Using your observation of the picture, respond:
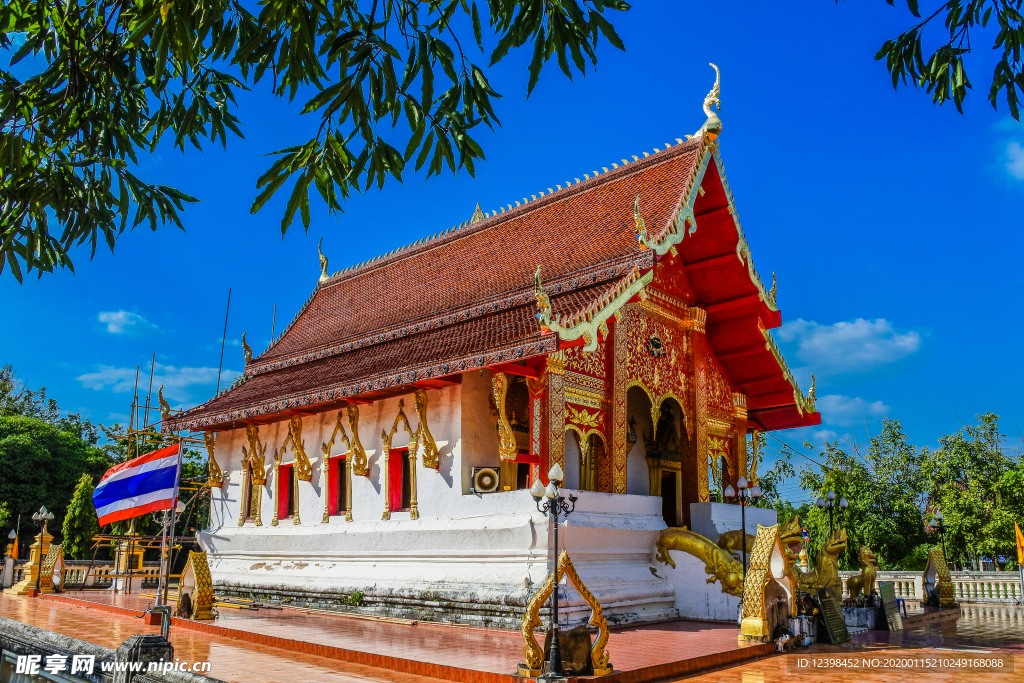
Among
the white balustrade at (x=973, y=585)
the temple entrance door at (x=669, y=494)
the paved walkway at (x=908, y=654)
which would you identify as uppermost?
the temple entrance door at (x=669, y=494)

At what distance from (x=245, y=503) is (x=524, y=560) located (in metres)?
7.38

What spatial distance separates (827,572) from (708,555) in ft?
5.13

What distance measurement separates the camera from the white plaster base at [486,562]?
32.6 ft

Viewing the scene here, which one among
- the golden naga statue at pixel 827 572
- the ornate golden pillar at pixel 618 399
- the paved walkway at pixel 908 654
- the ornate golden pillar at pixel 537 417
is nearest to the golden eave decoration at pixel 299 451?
the ornate golden pillar at pixel 537 417

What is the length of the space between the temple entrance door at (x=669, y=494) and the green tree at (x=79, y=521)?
17.8 m

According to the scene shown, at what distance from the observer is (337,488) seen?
13500 millimetres

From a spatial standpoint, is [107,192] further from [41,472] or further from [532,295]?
[41,472]

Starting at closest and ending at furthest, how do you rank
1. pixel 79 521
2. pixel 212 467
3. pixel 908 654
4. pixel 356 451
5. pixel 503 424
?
1. pixel 908 654
2. pixel 503 424
3. pixel 356 451
4. pixel 212 467
5. pixel 79 521

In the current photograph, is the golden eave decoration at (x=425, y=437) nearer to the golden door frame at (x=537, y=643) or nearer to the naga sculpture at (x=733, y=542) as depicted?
the naga sculpture at (x=733, y=542)

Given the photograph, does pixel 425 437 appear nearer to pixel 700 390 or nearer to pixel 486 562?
pixel 486 562

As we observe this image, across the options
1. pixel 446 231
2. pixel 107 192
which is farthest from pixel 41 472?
pixel 107 192

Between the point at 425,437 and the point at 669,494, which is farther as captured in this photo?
the point at 669,494

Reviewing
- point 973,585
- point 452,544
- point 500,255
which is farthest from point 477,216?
point 973,585

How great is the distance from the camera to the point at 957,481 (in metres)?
23.6
